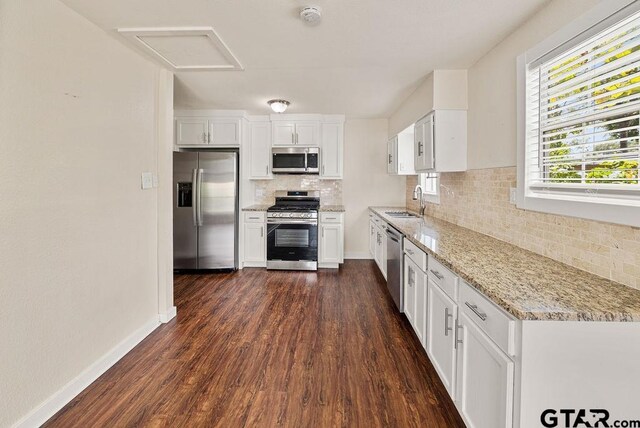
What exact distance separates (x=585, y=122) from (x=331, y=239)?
→ 352cm

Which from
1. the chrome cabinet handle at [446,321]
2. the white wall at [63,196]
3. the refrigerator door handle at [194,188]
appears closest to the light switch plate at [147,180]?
the white wall at [63,196]

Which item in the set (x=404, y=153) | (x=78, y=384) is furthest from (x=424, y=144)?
(x=78, y=384)

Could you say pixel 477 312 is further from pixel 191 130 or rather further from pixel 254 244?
pixel 191 130

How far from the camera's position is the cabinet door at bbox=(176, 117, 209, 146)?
4.71 m

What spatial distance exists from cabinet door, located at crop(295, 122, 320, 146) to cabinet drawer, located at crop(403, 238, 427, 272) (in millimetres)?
2696

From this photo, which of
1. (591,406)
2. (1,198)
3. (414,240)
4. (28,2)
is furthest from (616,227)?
(28,2)

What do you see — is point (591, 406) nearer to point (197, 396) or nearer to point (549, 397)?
point (549, 397)

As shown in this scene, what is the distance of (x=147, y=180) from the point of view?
266cm

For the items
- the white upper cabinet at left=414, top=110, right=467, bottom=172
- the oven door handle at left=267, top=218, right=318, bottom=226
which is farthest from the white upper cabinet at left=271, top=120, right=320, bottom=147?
the white upper cabinet at left=414, top=110, right=467, bottom=172

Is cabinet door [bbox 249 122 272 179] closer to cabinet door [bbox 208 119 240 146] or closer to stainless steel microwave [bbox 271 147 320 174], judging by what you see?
stainless steel microwave [bbox 271 147 320 174]

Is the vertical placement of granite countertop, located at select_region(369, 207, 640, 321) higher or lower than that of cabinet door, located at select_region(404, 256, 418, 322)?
higher

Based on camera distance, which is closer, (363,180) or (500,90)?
(500,90)

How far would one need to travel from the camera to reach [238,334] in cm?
271

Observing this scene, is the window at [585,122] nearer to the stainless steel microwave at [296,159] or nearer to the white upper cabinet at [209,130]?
the stainless steel microwave at [296,159]
